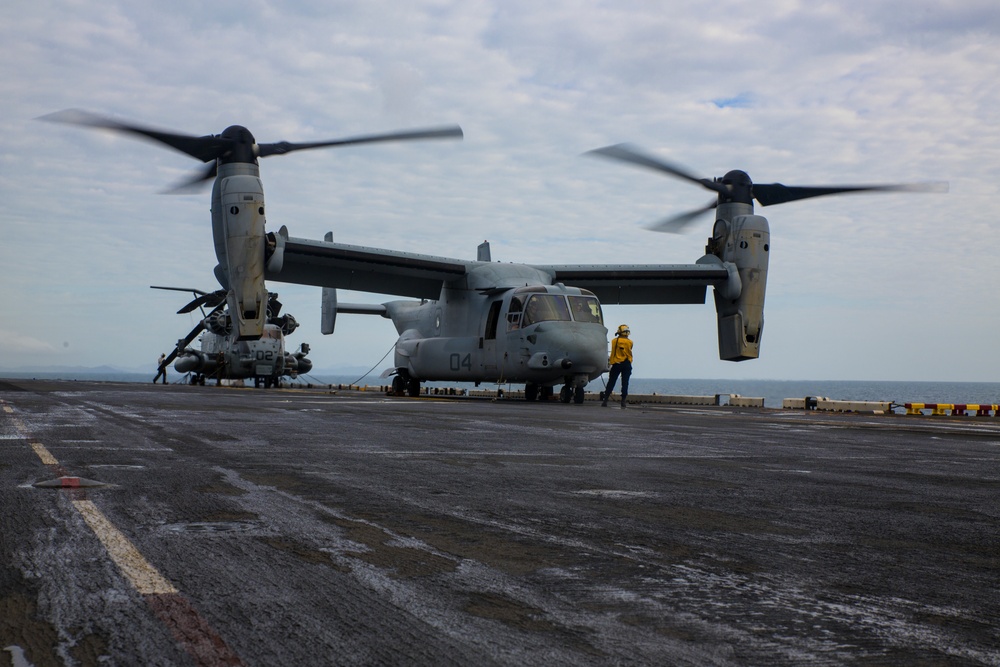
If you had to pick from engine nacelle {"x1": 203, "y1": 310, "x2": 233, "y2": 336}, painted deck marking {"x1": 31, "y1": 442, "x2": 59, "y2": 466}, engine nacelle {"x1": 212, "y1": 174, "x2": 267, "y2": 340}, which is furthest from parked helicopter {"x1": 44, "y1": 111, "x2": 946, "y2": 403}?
engine nacelle {"x1": 203, "y1": 310, "x2": 233, "y2": 336}

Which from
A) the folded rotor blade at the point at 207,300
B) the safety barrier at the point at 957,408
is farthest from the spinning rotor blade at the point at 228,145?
the folded rotor blade at the point at 207,300

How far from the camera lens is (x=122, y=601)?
9.90 ft

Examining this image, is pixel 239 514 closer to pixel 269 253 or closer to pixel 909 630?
pixel 909 630

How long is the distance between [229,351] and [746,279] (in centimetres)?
3018

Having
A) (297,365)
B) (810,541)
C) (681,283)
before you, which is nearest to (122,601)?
(810,541)

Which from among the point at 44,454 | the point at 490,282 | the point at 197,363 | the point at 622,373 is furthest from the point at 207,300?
the point at 44,454

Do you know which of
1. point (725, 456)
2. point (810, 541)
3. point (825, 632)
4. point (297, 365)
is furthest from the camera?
point (297, 365)

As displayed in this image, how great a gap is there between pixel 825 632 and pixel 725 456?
6.42 m

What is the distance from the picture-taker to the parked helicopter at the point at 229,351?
49.8 metres

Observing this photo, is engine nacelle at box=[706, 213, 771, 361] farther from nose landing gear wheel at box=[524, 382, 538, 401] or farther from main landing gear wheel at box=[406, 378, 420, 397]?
main landing gear wheel at box=[406, 378, 420, 397]

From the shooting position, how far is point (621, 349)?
76.6 feet

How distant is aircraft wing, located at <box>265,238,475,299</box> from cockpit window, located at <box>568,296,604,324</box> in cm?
462

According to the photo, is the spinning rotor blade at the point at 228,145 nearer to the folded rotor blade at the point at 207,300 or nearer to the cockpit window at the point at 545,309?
the cockpit window at the point at 545,309

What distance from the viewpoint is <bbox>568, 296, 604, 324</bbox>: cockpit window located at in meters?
25.0
